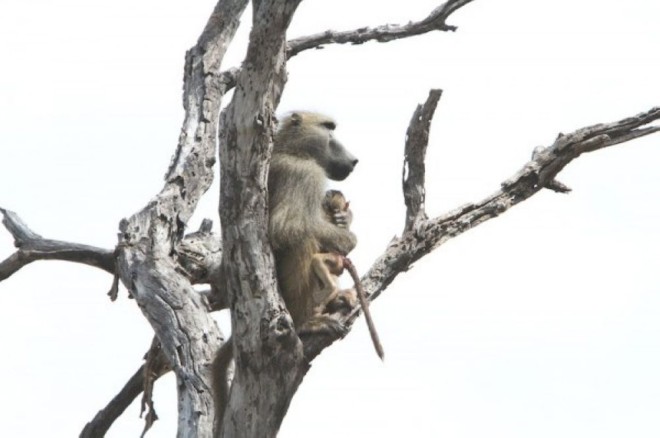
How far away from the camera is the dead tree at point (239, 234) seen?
6.38 metres

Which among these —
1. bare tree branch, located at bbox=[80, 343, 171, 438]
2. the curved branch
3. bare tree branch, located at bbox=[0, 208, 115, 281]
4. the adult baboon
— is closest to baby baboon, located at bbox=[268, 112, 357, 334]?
the adult baboon

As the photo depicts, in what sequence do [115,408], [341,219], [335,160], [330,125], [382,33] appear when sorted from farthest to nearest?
[382,33], [115,408], [330,125], [335,160], [341,219]

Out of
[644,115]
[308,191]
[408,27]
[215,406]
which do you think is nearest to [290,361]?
[215,406]

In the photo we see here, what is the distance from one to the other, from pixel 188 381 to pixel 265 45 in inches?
88.3

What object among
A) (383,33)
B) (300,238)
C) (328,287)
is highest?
(383,33)

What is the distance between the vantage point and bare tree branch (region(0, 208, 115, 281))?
870 cm

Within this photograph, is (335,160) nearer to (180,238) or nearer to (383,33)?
(180,238)

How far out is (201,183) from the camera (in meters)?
8.73

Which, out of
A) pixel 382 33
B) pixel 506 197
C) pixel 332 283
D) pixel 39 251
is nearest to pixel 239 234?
pixel 332 283

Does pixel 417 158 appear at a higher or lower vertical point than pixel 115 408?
higher

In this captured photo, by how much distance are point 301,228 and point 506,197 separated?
1668mm

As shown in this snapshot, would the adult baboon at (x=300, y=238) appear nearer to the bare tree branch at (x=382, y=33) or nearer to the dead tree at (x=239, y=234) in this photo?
the dead tree at (x=239, y=234)

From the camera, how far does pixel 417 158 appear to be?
26.4ft

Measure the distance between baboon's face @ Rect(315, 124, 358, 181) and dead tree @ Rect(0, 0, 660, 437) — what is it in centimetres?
48
